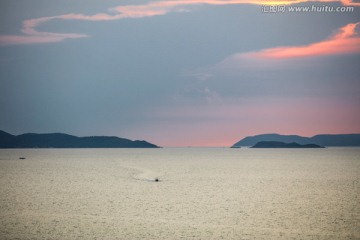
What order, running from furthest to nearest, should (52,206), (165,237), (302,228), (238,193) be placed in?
(238,193) < (52,206) < (302,228) < (165,237)

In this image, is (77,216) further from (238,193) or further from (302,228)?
(238,193)

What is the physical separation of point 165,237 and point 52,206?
298 inches

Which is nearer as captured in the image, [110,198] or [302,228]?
[302,228]

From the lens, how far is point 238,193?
22094 mm

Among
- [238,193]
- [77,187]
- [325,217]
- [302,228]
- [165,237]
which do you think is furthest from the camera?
[77,187]

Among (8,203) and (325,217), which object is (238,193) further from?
(8,203)

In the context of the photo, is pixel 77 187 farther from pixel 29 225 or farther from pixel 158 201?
pixel 29 225

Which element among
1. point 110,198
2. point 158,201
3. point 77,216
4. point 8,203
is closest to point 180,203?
point 158,201

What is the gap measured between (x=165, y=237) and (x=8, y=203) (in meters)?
9.63

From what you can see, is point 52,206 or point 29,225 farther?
point 52,206

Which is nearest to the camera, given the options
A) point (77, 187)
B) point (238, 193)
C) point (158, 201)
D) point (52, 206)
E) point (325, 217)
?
point (325, 217)

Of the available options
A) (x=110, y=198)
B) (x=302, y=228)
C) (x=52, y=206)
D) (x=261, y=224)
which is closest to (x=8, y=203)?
(x=52, y=206)

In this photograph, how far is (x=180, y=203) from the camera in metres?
18.3

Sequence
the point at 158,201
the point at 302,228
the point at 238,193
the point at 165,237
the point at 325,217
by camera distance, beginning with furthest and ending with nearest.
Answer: the point at 238,193 < the point at 158,201 < the point at 325,217 < the point at 302,228 < the point at 165,237
